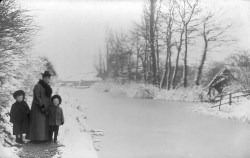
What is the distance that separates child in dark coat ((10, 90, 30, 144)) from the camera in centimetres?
407

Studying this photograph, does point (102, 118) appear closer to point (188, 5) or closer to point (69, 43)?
point (69, 43)

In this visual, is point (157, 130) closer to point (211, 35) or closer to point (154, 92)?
point (154, 92)

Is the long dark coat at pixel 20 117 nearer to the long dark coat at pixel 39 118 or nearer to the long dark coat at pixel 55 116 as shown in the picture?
the long dark coat at pixel 39 118

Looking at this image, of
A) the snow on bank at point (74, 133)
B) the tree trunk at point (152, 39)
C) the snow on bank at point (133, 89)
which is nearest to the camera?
the snow on bank at point (74, 133)

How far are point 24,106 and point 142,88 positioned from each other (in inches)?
71.6

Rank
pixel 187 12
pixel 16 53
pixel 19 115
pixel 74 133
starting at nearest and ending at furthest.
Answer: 1. pixel 16 53
2. pixel 19 115
3. pixel 74 133
4. pixel 187 12

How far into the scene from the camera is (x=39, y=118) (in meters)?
4.20

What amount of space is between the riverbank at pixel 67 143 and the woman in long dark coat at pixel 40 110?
0.12m

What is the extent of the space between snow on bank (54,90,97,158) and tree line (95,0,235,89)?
540 mm

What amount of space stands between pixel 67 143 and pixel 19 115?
587 millimetres

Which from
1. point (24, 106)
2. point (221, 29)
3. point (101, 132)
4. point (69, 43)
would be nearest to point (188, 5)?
point (221, 29)

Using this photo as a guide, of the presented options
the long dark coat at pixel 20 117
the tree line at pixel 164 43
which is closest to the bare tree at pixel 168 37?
the tree line at pixel 164 43

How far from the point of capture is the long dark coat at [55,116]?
4.18m

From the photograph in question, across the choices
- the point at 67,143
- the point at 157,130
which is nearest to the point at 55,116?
the point at 67,143
